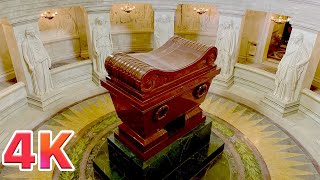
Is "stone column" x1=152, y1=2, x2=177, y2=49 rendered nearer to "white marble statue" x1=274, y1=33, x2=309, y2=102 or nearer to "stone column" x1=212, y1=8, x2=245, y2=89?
"stone column" x1=212, y1=8, x2=245, y2=89

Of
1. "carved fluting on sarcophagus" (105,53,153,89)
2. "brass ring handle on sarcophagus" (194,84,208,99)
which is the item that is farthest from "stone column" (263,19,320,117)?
"carved fluting on sarcophagus" (105,53,153,89)

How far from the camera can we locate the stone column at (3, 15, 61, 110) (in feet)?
18.3

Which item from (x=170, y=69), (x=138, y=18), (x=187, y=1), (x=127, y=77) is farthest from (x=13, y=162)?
(x=138, y=18)

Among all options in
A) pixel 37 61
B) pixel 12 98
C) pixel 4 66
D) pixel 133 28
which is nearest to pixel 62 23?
pixel 4 66

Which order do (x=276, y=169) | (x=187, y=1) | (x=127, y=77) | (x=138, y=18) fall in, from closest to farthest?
(x=127, y=77) < (x=276, y=169) < (x=187, y=1) < (x=138, y=18)

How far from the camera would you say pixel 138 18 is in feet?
30.3

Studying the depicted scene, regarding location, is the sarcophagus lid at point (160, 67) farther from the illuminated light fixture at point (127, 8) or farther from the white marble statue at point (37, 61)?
the illuminated light fixture at point (127, 8)

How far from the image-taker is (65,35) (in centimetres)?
847

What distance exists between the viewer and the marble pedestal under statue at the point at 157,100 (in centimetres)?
353

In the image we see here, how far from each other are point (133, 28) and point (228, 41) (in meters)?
3.77

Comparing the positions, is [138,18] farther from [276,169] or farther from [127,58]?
[276,169]

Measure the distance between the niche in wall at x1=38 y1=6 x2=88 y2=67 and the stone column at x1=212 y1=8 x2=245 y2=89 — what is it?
4240 millimetres

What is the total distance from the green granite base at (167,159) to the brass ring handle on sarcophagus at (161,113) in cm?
65

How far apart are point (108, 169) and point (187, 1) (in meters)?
4.67
